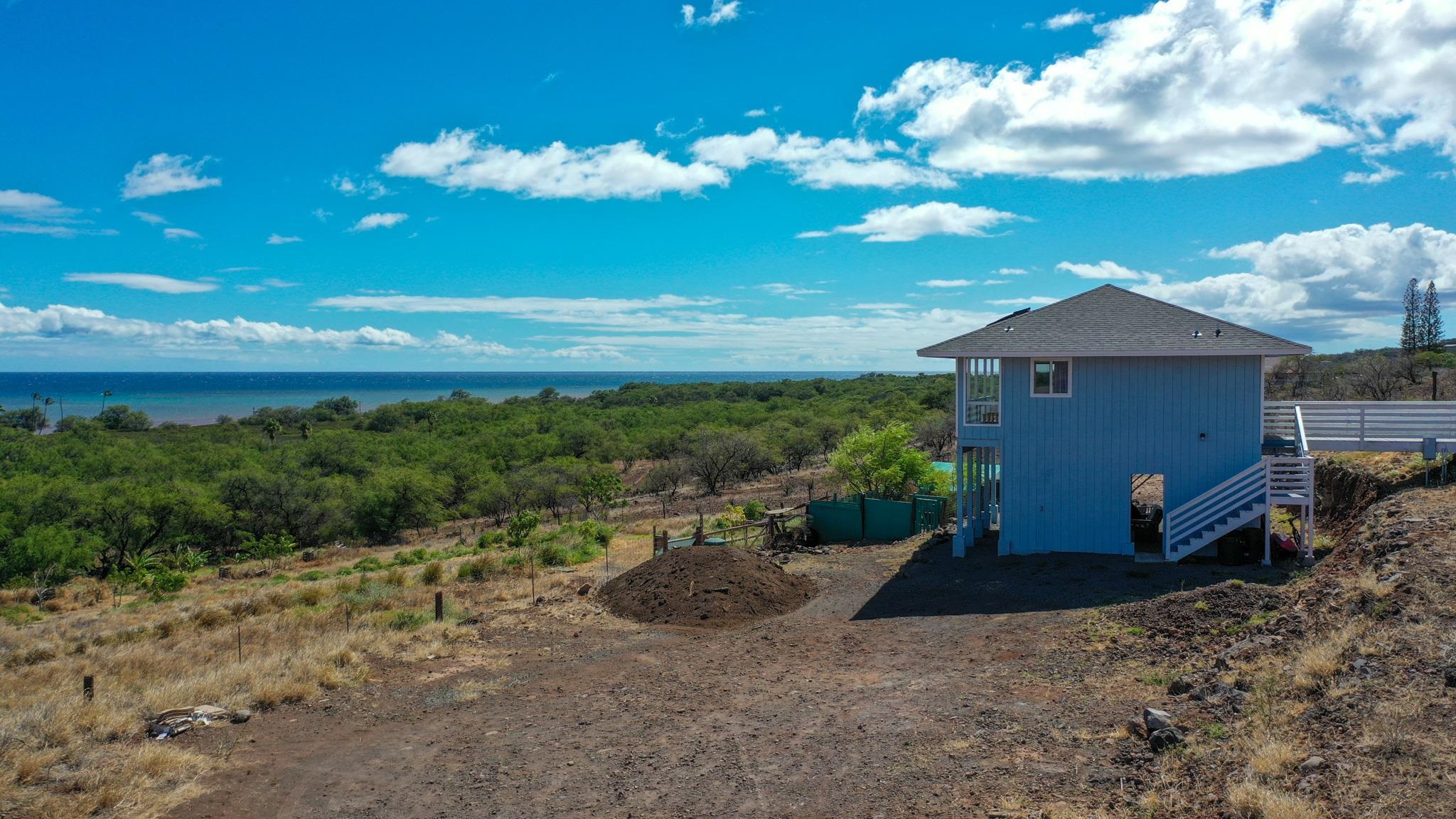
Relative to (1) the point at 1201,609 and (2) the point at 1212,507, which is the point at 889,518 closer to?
(2) the point at 1212,507

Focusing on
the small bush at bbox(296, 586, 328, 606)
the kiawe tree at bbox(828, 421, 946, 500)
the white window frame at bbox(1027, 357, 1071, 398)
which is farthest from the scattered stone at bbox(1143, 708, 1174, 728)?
the small bush at bbox(296, 586, 328, 606)

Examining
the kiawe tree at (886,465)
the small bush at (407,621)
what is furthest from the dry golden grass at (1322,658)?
the kiawe tree at (886,465)

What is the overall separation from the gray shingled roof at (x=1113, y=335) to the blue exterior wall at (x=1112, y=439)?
0.44m

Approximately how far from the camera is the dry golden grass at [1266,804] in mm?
5816

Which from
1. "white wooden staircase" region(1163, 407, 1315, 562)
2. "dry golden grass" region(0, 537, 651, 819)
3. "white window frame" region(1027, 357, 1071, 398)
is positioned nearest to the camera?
"dry golden grass" region(0, 537, 651, 819)

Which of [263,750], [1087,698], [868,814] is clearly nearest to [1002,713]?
[1087,698]

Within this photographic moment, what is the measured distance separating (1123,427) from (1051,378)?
1.75 meters

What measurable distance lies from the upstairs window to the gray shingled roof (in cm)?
50

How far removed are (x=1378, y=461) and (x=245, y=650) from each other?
24259 mm

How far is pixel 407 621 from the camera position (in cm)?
1562

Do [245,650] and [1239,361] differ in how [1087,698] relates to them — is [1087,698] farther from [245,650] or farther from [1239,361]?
[245,650]

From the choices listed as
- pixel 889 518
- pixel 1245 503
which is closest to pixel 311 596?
pixel 889 518

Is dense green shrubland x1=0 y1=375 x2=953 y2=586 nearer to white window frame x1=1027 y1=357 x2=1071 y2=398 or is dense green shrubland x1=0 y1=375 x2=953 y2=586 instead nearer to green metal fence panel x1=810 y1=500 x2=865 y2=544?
green metal fence panel x1=810 y1=500 x2=865 y2=544

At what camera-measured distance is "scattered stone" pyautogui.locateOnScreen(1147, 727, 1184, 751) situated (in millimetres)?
7793
